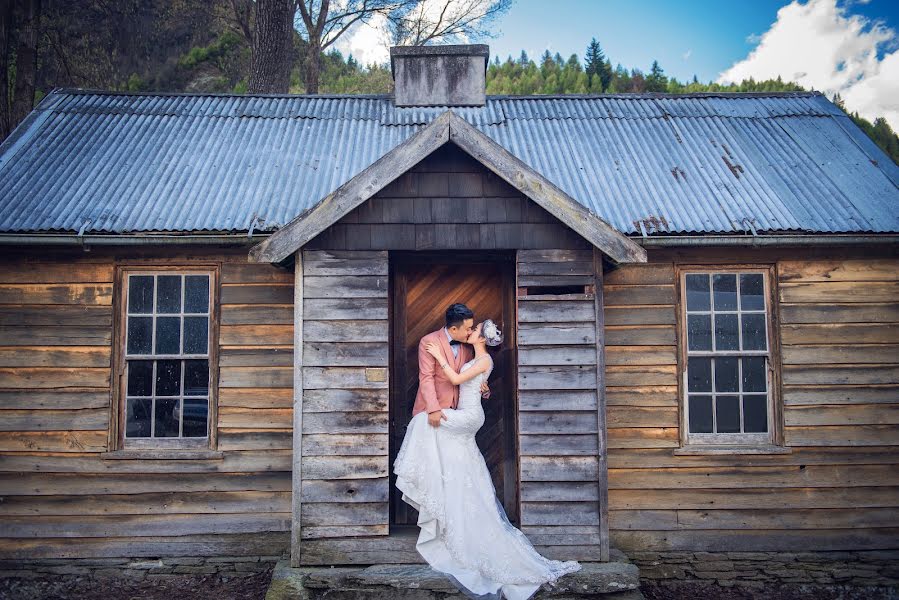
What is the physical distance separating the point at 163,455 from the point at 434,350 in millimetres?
2971

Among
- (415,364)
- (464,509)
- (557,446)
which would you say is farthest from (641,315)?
(464,509)

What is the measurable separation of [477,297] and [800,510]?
12.8 feet

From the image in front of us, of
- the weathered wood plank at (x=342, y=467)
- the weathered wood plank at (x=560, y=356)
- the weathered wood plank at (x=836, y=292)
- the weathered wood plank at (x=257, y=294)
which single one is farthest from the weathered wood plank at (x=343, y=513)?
the weathered wood plank at (x=836, y=292)

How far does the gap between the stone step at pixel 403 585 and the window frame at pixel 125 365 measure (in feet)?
5.83

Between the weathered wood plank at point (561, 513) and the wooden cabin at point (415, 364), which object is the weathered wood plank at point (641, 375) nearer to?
the wooden cabin at point (415, 364)

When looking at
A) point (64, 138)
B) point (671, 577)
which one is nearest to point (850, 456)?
point (671, 577)

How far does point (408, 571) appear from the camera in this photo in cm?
566

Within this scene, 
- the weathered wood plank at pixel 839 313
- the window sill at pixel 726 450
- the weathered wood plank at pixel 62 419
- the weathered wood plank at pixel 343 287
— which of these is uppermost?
the weathered wood plank at pixel 343 287

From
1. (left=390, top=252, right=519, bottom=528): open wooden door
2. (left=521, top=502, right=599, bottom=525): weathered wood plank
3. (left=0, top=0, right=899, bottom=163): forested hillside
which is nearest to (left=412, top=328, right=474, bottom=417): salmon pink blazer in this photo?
(left=390, top=252, right=519, bottom=528): open wooden door

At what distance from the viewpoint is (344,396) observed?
19.2 ft

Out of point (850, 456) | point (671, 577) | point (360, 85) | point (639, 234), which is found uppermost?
point (360, 85)

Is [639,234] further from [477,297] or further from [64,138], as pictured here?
[64,138]

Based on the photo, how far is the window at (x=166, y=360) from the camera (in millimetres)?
6734

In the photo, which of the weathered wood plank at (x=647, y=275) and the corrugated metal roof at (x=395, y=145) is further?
the weathered wood plank at (x=647, y=275)
